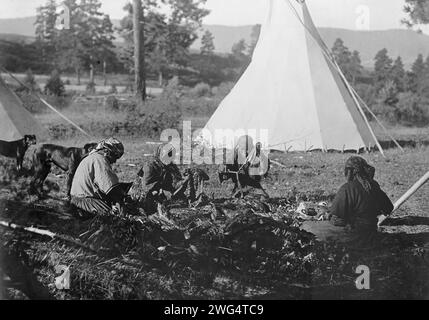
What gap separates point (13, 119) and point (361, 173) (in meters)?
2.80

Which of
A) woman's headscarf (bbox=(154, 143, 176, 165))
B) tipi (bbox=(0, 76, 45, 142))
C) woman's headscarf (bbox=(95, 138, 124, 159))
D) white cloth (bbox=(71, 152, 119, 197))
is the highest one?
tipi (bbox=(0, 76, 45, 142))

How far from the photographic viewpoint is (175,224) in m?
3.87

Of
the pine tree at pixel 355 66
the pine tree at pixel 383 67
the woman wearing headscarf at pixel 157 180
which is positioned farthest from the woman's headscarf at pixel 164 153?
the pine tree at pixel 383 67

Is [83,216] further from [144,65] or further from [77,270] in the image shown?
[144,65]

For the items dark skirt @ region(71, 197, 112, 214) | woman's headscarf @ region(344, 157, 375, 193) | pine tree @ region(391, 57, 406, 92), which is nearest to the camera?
dark skirt @ region(71, 197, 112, 214)

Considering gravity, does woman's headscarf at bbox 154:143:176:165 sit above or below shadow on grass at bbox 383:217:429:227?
above

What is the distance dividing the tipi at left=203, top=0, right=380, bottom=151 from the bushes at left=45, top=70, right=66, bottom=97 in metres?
1.36

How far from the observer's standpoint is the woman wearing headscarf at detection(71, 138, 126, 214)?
379 cm

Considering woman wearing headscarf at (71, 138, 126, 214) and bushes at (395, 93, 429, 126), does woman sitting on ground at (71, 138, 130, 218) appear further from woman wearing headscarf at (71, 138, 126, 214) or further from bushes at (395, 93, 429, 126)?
bushes at (395, 93, 429, 126)

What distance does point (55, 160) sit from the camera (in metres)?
4.04

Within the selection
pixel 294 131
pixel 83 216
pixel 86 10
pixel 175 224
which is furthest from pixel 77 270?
pixel 294 131

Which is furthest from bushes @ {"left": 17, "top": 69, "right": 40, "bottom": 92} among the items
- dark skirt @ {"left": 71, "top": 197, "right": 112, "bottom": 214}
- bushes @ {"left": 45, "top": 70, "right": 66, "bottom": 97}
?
dark skirt @ {"left": 71, "top": 197, "right": 112, "bottom": 214}

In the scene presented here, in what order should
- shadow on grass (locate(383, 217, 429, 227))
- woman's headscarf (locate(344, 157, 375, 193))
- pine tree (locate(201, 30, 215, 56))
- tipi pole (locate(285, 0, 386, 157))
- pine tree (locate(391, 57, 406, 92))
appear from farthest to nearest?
pine tree (locate(391, 57, 406, 92))
tipi pole (locate(285, 0, 386, 157))
pine tree (locate(201, 30, 215, 56))
shadow on grass (locate(383, 217, 429, 227))
woman's headscarf (locate(344, 157, 375, 193))

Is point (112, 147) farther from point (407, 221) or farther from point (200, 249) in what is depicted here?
point (407, 221)
